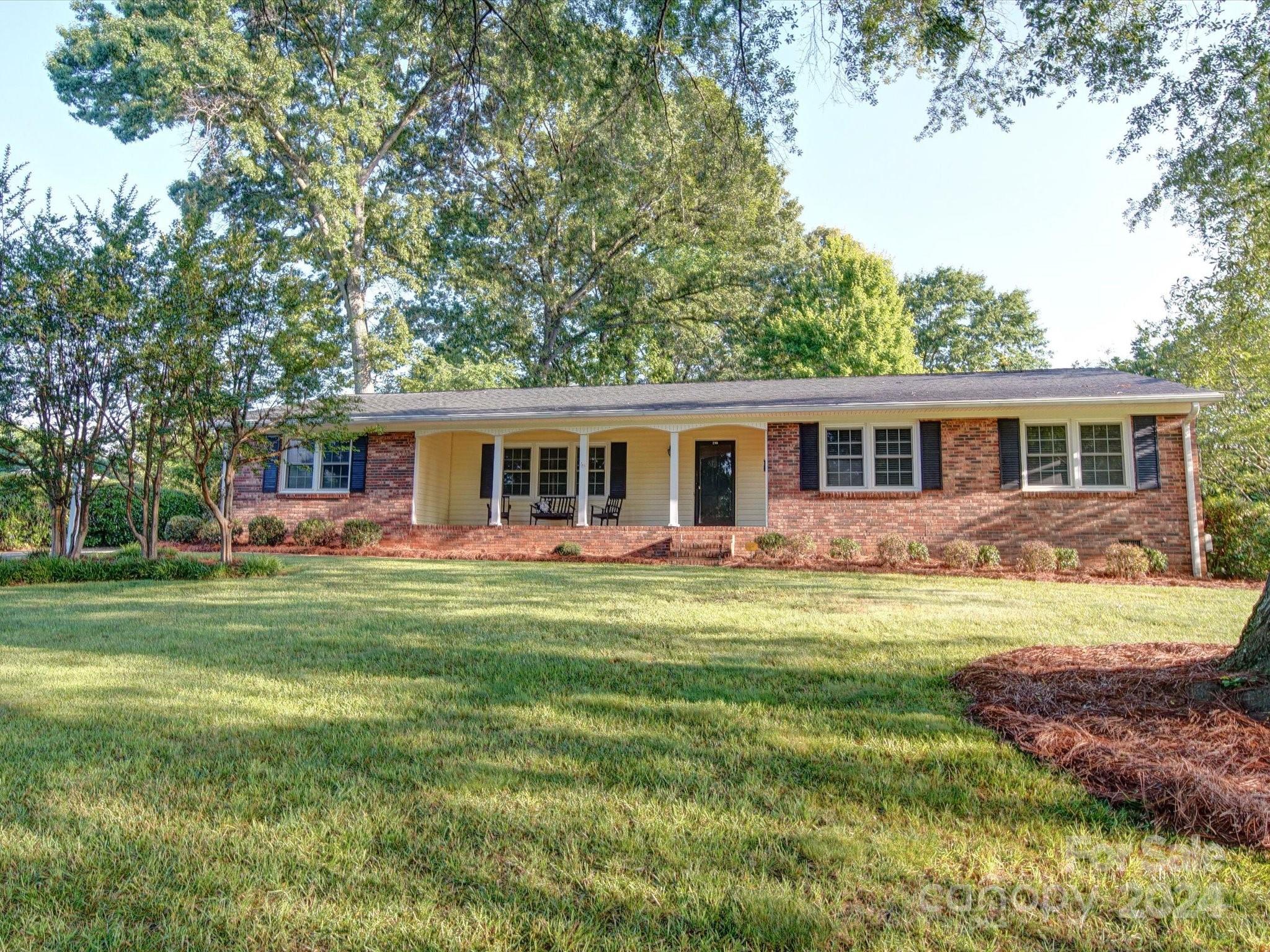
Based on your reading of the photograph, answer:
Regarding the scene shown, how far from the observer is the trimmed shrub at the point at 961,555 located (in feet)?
37.0

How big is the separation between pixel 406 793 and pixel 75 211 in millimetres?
10913

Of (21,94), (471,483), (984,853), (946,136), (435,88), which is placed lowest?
(984,853)

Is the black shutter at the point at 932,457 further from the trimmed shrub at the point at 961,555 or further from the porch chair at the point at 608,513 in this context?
the porch chair at the point at 608,513

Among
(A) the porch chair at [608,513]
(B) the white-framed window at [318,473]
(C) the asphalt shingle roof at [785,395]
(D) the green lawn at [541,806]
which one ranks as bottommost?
(D) the green lawn at [541,806]

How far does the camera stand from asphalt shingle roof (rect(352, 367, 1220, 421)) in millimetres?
12414

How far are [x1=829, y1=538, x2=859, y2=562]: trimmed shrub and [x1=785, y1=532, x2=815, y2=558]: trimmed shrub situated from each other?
1.10 ft

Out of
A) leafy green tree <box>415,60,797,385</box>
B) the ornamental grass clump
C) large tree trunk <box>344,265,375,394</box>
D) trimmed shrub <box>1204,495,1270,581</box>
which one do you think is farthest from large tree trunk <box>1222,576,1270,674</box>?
large tree trunk <box>344,265,375,394</box>

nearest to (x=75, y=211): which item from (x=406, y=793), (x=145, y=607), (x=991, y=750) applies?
(x=145, y=607)

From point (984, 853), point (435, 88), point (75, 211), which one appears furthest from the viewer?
point (435, 88)

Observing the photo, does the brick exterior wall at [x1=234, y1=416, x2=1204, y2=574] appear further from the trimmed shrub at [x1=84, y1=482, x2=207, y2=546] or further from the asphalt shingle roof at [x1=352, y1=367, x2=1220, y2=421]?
the trimmed shrub at [x1=84, y1=482, x2=207, y2=546]

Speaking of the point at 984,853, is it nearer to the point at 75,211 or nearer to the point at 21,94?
the point at 75,211

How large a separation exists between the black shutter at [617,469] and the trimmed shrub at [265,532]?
713cm

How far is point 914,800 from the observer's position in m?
2.37

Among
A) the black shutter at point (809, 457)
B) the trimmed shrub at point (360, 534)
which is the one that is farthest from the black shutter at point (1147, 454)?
the trimmed shrub at point (360, 534)
